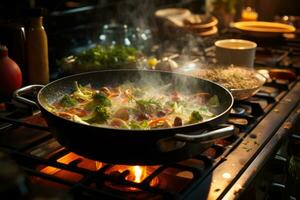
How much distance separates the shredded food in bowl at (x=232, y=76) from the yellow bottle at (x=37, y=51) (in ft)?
2.23

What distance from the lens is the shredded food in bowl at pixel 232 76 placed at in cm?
176

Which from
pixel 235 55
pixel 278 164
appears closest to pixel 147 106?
pixel 278 164

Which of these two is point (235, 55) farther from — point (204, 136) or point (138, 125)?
point (204, 136)

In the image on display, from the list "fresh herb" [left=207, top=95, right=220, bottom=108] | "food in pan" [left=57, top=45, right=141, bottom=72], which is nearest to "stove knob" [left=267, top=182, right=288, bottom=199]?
"fresh herb" [left=207, top=95, right=220, bottom=108]

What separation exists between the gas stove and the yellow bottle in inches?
8.8

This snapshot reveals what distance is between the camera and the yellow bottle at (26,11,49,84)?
5.78ft

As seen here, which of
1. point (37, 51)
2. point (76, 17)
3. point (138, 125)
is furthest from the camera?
point (76, 17)

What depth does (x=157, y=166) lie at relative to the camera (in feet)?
4.27

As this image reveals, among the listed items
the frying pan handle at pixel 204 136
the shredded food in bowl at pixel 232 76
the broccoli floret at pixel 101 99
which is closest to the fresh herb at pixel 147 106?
the broccoli floret at pixel 101 99

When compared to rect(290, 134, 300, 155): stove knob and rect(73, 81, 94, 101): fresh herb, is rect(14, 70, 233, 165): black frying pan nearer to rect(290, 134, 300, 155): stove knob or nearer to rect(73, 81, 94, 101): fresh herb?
rect(73, 81, 94, 101): fresh herb

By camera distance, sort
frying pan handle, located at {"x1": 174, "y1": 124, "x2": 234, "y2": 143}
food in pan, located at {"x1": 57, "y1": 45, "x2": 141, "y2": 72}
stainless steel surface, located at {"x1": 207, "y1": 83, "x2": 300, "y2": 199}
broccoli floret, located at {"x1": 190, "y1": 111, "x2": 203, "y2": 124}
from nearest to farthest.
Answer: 1. frying pan handle, located at {"x1": 174, "y1": 124, "x2": 234, "y2": 143}
2. stainless steel surface, located at {"x1": 207, "y1": 83, "x2": 300, "y2": 199}
3. broccoli floret, located at {"x1": 190, "y1": 111, "x2": 203, "y2": 124}
4. food in pan, located at {"x1": 57, "y1": 45, "x2": 141, "y2": 72}

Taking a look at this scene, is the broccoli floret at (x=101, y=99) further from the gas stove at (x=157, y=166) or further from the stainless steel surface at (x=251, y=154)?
the stainless steel surface at (x=251, y=154)

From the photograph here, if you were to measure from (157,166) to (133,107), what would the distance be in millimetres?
211

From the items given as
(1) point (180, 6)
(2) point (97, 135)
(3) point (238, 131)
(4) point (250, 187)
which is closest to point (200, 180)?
(4) point (250, 187)
